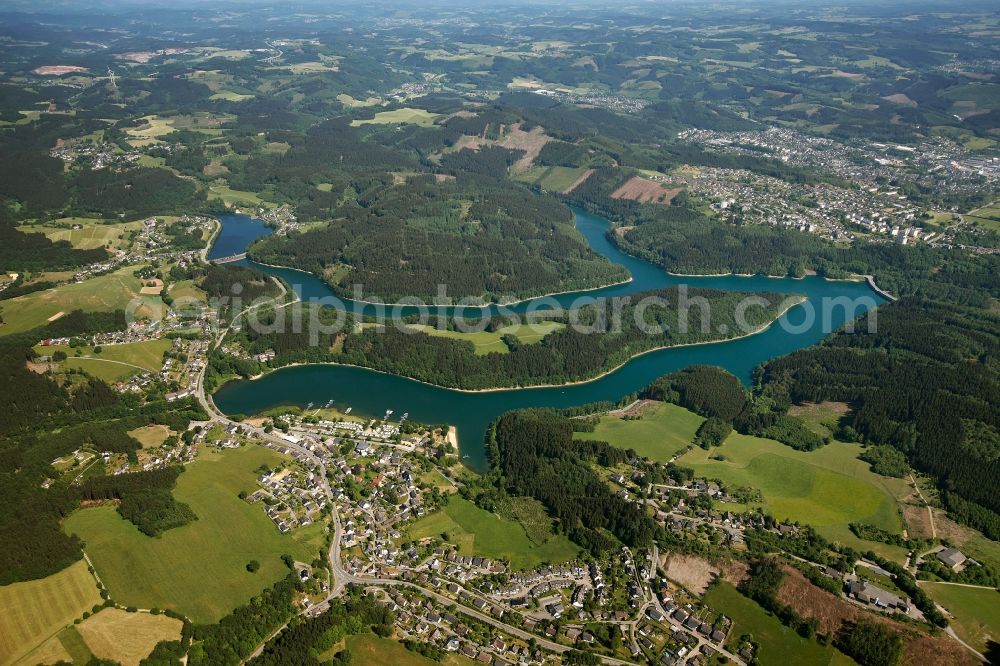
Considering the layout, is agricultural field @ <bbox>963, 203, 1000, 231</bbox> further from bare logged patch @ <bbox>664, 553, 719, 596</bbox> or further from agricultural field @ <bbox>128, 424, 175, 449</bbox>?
agricultural field @ <bbox>128, 424, 175, 449</bbox>

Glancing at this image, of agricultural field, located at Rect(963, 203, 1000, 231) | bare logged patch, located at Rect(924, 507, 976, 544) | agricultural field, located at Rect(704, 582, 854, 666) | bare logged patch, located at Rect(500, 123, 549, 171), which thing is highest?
bare logged patch, located at Rect(500, 123, 549, 171)

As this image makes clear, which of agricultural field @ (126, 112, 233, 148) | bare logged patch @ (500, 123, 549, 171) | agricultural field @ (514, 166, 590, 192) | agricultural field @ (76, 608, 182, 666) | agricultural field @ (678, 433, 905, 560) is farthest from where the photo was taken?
agricultural field @ (126, 112, 233, 148)

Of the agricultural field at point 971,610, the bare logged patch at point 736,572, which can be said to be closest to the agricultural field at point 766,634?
the bare logged patch at point 736,572

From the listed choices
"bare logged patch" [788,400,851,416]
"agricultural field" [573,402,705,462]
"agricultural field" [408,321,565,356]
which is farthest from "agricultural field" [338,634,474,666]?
"bare logged patch" [788,400,851,416]

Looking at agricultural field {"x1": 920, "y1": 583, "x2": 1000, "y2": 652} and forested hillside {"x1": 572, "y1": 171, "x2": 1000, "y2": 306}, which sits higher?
agricultural field {"x1": 920, "y1": 583, "x2": 1000, "y2": 652}

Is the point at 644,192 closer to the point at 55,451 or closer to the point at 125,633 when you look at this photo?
the point at 55,451

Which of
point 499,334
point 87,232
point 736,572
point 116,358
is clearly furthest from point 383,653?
point 87,232
